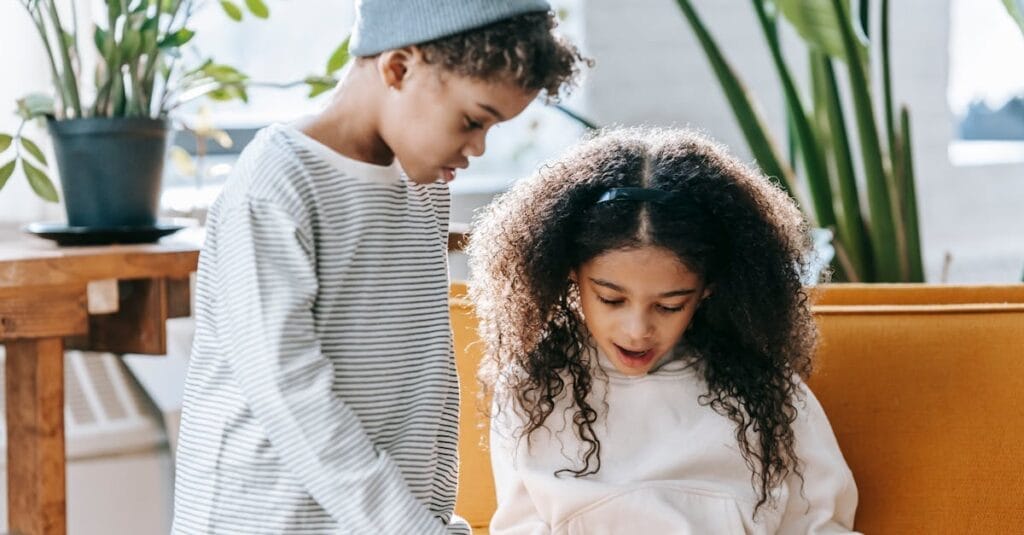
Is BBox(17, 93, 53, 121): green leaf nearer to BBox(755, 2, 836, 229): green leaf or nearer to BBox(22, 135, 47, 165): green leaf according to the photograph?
BBox(22, 135, 47, 165): green leaf

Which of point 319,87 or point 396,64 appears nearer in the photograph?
point 396,64

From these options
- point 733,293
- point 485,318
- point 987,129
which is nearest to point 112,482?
point 485,318

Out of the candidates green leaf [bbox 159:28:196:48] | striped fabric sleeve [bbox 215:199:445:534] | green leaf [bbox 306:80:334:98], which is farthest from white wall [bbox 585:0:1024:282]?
striped fabric sleeve [bbox 215:199:445:534]

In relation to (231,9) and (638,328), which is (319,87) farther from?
(638,328)

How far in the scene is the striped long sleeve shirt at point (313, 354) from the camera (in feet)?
3.11

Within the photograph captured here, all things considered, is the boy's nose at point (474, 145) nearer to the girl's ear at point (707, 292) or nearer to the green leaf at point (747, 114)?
the girl's ear at point (707, 292)

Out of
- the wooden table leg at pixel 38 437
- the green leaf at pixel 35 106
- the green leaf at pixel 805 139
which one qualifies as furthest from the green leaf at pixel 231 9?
the green leaf at pixel 805 139

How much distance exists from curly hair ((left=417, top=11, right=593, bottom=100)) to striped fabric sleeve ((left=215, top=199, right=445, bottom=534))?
18 cm

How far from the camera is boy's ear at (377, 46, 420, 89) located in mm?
1000

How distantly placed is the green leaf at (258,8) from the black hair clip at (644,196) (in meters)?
0.70

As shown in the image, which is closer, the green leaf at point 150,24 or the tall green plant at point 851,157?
the green leaf at point 150,24

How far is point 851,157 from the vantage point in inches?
87.0

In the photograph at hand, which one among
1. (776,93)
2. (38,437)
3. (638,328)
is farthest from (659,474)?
(776,93)

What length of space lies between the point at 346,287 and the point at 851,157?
1421 millimetres
